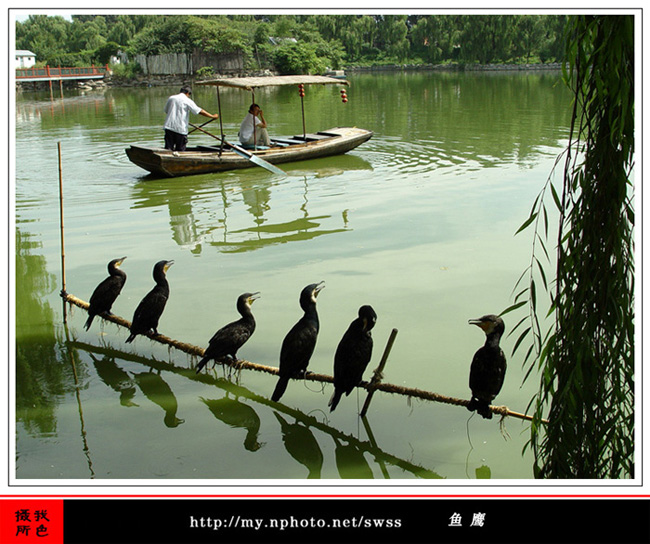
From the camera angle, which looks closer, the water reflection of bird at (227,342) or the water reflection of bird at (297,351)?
the water reflection of bird at (297,351)

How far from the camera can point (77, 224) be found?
368 inches

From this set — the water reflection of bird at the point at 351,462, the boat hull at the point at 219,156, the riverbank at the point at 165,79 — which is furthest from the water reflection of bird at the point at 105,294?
the riverbank at the point at 165,79

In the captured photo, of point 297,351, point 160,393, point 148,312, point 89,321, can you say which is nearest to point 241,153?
point 89,321

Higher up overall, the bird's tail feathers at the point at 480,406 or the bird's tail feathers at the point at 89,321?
the bird's tail feathers at the point at 89,321

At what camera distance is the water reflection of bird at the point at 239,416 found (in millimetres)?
4469

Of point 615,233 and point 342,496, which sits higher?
point 615,233

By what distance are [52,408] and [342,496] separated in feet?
9.50

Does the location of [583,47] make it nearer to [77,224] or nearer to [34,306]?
[34,306]

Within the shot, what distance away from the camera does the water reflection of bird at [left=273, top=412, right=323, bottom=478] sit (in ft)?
13.9

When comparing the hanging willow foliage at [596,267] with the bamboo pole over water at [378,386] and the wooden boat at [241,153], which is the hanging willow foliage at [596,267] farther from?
the wooden boat at [241,153]

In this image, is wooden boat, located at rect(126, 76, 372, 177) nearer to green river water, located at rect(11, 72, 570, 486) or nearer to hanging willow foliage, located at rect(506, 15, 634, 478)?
green river water, located at rect(11, 72, 570, 486)

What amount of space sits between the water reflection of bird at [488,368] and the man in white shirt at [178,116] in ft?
28.1

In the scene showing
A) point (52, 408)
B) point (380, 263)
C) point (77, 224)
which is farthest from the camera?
point (77, 224)
